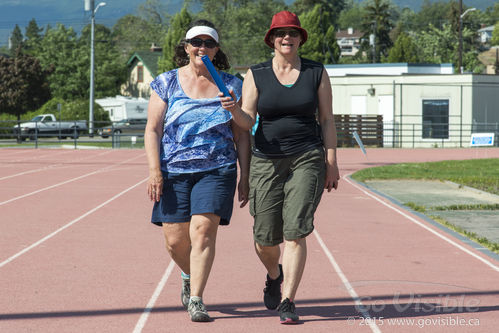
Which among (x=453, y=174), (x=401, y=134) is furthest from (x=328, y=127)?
(x=401, y=134)

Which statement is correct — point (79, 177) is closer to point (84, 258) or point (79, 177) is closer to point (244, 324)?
point (84, 258)

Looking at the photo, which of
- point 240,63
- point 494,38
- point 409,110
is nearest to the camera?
point 409,110

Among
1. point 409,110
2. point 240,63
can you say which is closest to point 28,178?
point 409,110

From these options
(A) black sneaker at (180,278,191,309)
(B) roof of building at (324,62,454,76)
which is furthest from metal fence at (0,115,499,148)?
(A) black sneaker at (180,278,191,309)

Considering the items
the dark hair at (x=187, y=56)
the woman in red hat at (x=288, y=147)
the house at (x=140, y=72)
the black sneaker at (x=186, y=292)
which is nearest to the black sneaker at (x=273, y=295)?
the woman in red hat at (x=288, y=147)

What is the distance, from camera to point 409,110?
4075cm

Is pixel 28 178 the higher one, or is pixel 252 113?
pixel 252 113

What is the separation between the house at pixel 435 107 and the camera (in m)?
39.8

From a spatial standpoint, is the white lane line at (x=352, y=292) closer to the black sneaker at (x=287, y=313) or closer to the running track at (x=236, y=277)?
the running track at (x=236, y=277)

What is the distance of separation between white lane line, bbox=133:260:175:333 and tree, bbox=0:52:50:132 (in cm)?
5509

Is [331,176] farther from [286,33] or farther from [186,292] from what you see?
[186,292]

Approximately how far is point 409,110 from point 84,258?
34440 millimetres

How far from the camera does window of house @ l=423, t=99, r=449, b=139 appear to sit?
40.3m

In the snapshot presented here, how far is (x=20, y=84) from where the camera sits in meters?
60.7
